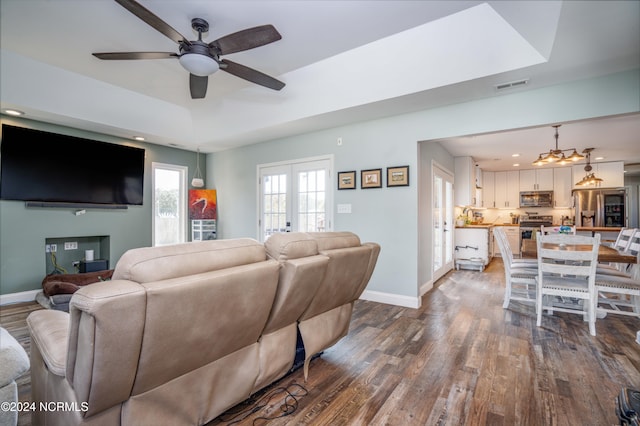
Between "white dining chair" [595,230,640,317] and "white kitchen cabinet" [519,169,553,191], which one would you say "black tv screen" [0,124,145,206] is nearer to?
"white dining chair" [595,230,640,317]

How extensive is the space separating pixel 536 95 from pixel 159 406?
4010mm

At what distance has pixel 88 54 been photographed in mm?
3363

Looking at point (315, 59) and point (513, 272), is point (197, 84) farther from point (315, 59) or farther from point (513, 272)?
point (513, 272)

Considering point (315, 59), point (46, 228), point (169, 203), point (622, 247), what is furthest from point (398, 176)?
point (46, 228)

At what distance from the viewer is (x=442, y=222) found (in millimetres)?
5590

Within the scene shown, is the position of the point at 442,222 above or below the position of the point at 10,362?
above

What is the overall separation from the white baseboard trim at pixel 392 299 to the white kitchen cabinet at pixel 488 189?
5960mm

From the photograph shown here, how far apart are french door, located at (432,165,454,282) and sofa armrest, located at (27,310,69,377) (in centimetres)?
468

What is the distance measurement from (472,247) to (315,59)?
511cm

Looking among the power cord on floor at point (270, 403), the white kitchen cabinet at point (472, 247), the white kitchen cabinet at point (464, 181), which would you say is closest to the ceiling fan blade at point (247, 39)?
the power cord on floor at point (270, 403)

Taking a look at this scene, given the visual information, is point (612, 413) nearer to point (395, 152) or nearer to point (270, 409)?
point (270, 409)

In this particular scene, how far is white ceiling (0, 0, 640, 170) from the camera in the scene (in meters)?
2.36

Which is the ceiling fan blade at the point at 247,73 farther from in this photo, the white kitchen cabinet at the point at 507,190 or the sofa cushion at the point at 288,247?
the white kitchen cabinet at the point at 507,190

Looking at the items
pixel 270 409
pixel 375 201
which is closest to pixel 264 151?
pixel 375 201
